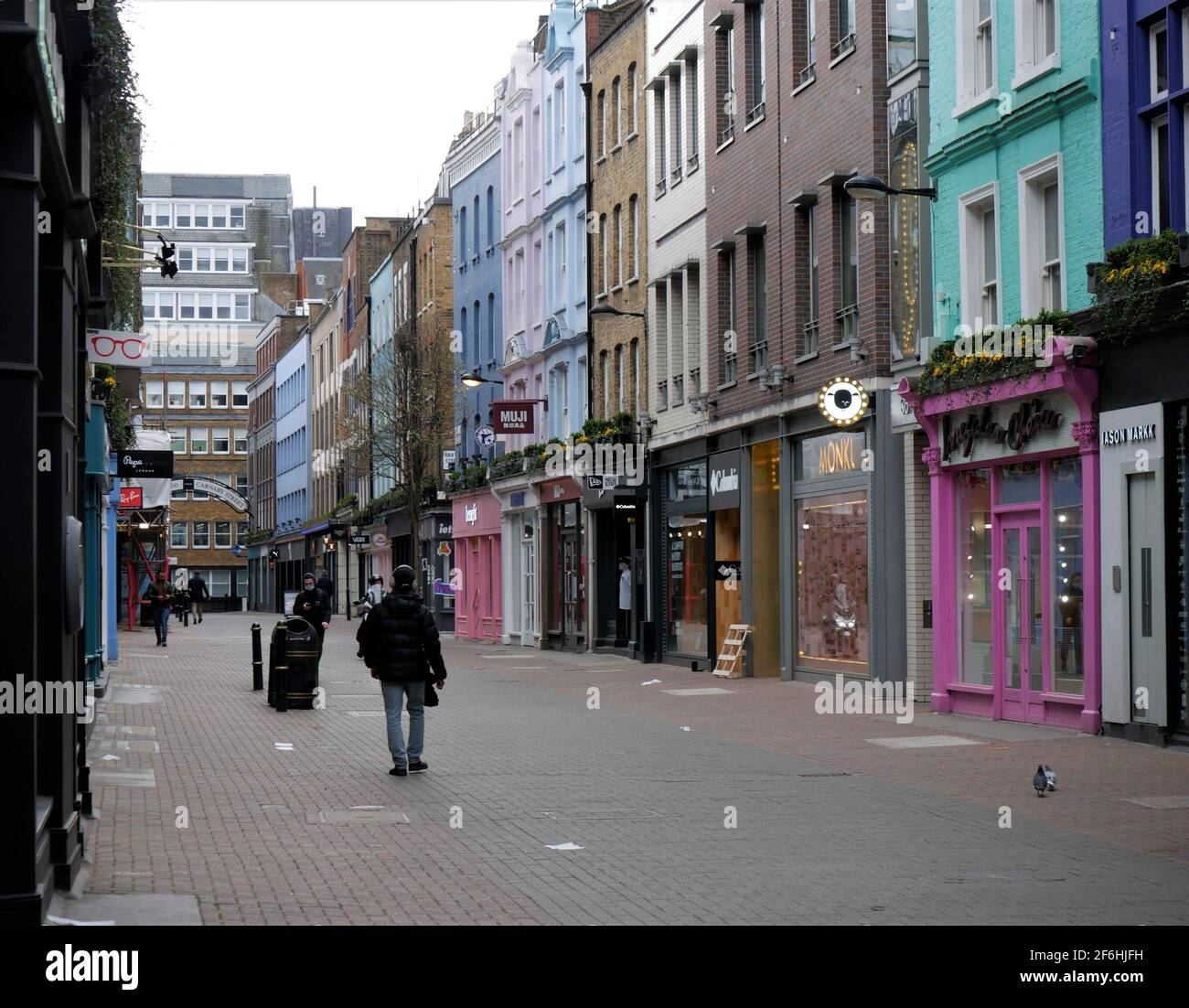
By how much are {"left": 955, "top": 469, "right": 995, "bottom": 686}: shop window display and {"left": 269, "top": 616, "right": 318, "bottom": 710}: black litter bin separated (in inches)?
341

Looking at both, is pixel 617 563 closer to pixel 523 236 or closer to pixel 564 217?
pixel 564 217

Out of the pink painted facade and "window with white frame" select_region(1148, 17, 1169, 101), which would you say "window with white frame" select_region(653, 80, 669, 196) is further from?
"window with white frame" select_region(1148, 17, 1169, 101)

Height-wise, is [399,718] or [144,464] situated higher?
[144,464]

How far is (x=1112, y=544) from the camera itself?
18828 millimetres

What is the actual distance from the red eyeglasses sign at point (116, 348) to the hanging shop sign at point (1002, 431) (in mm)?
9861

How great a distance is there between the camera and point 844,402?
998 inches

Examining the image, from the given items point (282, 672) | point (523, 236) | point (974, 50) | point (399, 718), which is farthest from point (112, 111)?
point (523, 236)

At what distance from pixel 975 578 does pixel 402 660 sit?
29.5 ft

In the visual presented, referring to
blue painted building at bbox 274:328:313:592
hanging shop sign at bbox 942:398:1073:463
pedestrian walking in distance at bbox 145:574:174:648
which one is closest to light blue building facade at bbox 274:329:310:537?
blue painted building at bbox 274:328:313:592

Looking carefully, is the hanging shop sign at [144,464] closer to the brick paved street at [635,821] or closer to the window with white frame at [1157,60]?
the brick paved street at [635,821]

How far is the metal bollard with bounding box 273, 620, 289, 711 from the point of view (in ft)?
79.5

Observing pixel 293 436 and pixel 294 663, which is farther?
pixel 293 436

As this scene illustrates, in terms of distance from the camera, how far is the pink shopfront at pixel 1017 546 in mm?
19406
